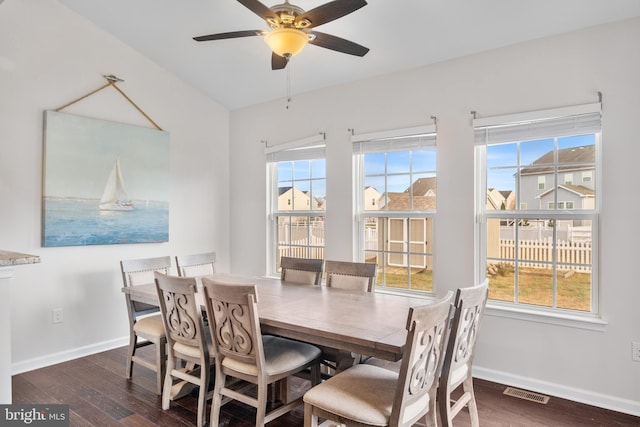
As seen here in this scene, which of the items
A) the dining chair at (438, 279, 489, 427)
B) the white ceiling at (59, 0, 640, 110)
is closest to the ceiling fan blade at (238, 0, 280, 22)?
the white ceiling at (59, 0, 640, 110)

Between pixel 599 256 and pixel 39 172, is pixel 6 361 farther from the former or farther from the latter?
pixel 599 256

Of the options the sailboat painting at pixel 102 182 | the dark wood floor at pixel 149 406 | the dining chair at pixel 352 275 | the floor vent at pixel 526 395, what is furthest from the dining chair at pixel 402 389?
the sailboat painting at pixel 102 182

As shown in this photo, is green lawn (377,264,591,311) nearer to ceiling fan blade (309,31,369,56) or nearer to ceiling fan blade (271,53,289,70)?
ceiling fan blade (309,31,369,56)

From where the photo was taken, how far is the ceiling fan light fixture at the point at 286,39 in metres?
2.25

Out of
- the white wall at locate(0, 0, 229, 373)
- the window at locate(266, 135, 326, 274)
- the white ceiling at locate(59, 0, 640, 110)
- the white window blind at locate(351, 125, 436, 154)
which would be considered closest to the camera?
the white ceiling at locate(59, 0, 640, 110)

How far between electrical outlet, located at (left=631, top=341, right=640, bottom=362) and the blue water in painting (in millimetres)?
4165

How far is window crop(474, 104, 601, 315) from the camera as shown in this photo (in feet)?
9.82

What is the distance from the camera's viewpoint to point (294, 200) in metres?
4.75

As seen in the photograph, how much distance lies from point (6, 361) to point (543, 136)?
3.71 meters

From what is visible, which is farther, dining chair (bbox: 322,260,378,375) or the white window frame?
dining chair (bbox: 322,260,378,375)

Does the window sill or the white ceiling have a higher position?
the white ceiling

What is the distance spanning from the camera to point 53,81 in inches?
145

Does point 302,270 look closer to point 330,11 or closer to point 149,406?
point 149,406

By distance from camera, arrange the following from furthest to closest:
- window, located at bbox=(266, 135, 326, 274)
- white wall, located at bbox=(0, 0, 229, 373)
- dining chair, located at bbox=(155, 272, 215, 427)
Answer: window, located at bbox=(266, 135, 326, 274) < white wall, located at bbox=(0, 0, 229, 373) < dining chair, located at bbox=(155, 272, 215, 427)
